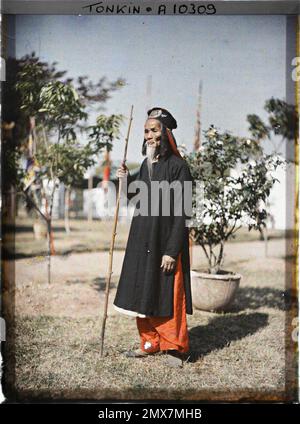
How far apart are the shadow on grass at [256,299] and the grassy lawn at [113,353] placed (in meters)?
0.25

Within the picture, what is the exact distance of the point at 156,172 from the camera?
350 centimetres

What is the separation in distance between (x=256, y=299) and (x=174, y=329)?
141cm

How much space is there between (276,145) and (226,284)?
1.25 m

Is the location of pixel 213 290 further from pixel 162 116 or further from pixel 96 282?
pixel 162 116

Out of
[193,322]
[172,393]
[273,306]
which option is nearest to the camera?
[172,393]

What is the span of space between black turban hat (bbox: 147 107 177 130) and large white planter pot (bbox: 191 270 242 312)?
4.43ft

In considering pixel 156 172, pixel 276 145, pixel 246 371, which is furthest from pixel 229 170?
pixel 246 371

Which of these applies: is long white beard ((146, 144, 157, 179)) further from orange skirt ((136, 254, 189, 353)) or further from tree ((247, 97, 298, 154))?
tree ((247, 97, 298, 154))

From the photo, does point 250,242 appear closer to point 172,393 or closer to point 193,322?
point 193,322

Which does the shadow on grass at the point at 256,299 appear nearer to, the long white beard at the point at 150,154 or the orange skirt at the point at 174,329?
the orange skirt at the point at 174,329

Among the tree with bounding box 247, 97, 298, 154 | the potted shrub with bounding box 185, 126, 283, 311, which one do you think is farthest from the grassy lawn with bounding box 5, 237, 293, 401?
the tree with bounding box 247, 97, 298, 154

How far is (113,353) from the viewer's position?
357 centimetres

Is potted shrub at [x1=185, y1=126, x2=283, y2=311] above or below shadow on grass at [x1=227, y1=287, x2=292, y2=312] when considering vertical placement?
above

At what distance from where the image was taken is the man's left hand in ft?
11.1
